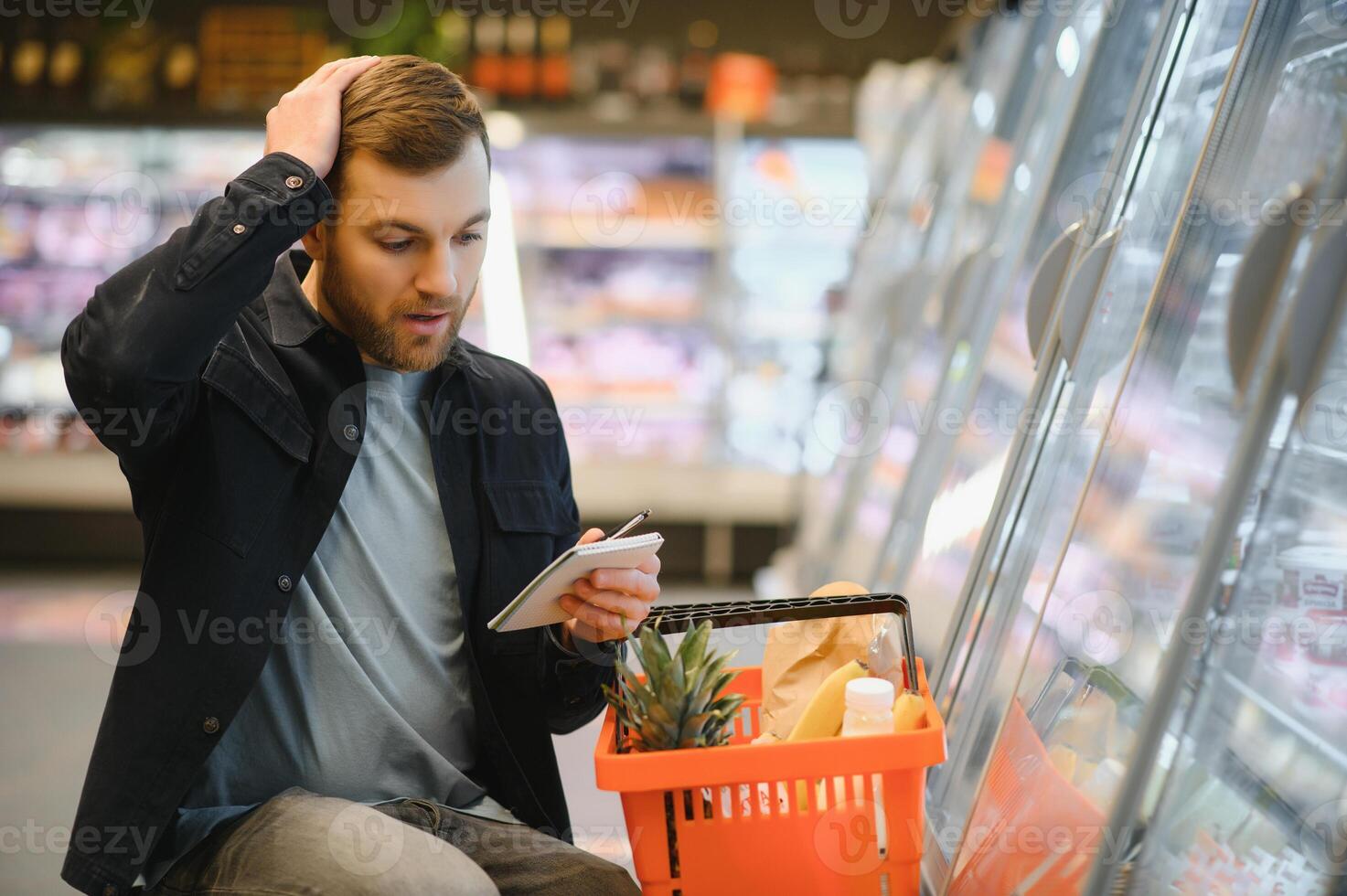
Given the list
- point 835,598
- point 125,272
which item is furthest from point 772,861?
point 125,272

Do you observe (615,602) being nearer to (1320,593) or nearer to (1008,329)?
(1320,593)

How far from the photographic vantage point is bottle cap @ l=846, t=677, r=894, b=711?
1.40 metres

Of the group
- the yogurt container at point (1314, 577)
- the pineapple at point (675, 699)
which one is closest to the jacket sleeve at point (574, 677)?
the pineapple at point (675, 699)

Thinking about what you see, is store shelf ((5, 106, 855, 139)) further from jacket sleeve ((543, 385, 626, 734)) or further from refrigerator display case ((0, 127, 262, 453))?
jacket sleeve ((543, 385, 626, 734))

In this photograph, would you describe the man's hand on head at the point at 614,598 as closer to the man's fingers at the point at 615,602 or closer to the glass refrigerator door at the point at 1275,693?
the man's fingers at the point at 615,602

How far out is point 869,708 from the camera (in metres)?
1.40

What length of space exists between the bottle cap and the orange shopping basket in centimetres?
5

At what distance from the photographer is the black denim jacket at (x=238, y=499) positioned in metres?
1.52

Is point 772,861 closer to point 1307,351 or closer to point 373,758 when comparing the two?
point 373,758

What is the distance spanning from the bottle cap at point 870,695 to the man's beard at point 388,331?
2.60 feet

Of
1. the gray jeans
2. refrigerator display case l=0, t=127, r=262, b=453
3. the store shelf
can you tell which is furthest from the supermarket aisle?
the store shelf

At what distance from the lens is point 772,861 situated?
1392 mm

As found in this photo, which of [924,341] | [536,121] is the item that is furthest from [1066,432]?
Result: [536,121]

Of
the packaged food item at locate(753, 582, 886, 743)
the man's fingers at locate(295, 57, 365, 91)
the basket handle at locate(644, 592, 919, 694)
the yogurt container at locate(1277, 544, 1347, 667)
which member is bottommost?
the packaged food item at locate(753, 582, 886, 743)
